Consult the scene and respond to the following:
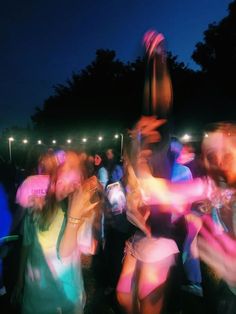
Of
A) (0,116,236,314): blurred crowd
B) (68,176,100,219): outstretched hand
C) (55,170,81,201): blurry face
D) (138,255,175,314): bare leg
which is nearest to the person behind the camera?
(68,176,100,219): outstretched hand

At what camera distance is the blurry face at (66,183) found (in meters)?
2.76

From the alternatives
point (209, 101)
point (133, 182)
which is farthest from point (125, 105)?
point (133, 182)

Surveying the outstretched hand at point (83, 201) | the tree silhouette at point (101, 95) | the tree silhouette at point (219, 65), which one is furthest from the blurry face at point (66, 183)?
the tree silhouette at point (101, 95)

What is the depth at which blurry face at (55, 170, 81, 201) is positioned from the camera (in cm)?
276

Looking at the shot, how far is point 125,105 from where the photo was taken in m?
30.5

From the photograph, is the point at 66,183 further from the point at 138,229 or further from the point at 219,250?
the point at 219,250

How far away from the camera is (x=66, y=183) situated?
9.14 ft

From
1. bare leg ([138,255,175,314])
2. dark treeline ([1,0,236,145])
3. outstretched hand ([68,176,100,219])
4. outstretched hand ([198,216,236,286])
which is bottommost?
bare leg ([138,255,175,314])

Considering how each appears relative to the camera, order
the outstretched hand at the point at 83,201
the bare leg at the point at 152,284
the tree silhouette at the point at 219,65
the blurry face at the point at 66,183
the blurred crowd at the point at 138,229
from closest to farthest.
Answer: the outstretched hand at the point at 83,201 → the blurred crowd at the point at 138,229 → the blurry face at the point at 66,183 → the bare leg at the point at 152,284 → the tree silhouette at the point at 219,65

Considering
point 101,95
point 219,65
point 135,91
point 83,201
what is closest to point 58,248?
point 83,201

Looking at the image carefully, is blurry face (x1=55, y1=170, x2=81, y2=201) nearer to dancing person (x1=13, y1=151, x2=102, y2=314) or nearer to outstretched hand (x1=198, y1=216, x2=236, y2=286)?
dancing person (x1=13, y1=151, x2=102, y2=314)

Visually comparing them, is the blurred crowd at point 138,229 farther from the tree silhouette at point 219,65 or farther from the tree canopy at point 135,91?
the tree silhouette at point 219,65

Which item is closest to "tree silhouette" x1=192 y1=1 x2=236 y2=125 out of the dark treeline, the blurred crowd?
the dark treeline

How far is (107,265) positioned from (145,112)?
3516 millimetres
